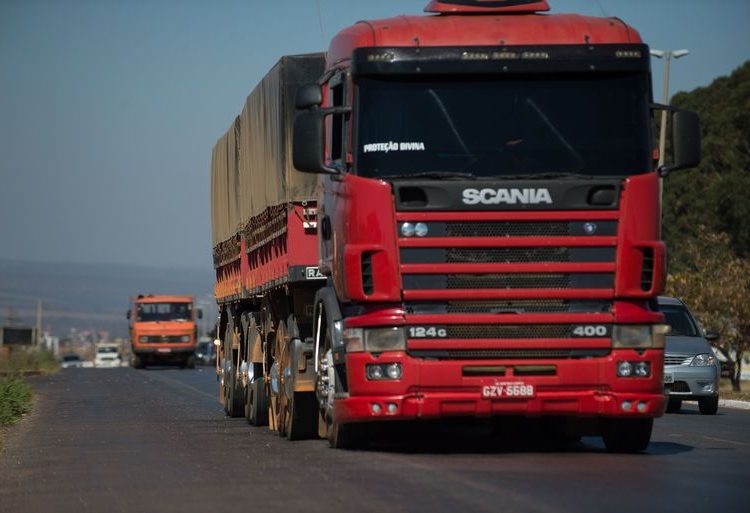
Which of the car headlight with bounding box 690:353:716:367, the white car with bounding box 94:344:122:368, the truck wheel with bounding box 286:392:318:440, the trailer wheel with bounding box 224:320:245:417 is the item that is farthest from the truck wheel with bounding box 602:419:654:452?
the white car with bounding box 94:344:122:368

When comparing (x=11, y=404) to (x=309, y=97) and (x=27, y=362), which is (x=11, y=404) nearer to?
(x=309, y=97)

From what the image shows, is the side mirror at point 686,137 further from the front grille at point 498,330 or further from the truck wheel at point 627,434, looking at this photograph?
the truck wheel at point 627,434

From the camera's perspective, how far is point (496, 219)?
14.1m

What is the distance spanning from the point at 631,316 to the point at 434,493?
3.46 meters

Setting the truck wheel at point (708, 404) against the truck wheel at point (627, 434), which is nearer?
the truck wheel at point (627, 434)

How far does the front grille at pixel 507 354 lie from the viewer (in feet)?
46.6

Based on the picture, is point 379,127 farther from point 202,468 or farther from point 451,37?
point 202,468

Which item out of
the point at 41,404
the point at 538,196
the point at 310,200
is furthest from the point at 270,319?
the point at 41,404

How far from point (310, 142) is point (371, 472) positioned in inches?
119

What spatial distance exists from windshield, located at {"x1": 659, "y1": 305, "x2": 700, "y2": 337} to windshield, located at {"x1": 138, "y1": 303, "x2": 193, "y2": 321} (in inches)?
1692

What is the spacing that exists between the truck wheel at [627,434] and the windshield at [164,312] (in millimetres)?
53494

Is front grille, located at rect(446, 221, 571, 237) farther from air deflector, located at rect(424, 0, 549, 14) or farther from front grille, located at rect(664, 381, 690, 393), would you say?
front grille, located at rect(664, 381, 690, 393)

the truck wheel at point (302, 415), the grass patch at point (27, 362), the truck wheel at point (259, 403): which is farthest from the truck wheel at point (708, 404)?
the grass patch at point (27, 362)

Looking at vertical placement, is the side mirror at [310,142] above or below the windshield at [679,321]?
above
